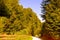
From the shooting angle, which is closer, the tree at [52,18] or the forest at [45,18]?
the forest at [45,18]

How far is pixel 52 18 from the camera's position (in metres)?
33.0

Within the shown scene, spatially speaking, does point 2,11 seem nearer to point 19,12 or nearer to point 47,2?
point 19,12

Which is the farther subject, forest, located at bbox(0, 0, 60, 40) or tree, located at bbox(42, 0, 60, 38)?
tree, located at bbox(42, 0, 60, 38)

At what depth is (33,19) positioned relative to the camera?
68312 millimetres

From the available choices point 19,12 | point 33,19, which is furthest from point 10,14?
point 33,19

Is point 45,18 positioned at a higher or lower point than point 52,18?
higher

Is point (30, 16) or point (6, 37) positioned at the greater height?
point (30, 16)

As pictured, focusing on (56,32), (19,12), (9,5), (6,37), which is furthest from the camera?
(19,12)

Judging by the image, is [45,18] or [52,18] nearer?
[52,18]

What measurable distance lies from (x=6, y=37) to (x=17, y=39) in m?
1.14

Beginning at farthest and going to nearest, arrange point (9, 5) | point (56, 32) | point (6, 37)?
point (56, 32) < point (9, 5) < point (6, 37)

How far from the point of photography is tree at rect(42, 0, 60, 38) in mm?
32328

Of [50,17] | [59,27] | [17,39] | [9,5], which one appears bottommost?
[17,39]

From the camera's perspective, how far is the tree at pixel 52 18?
106 ft
